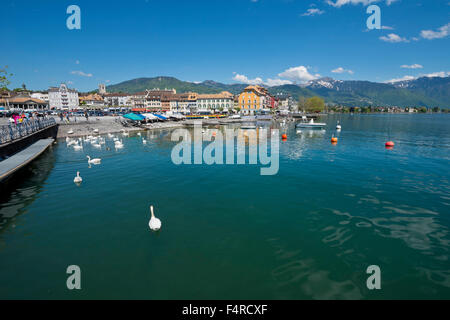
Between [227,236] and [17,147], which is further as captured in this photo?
[17,147]

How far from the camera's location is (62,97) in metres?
165

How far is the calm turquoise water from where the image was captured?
7445mm

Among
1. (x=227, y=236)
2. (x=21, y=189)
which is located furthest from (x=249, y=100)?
(x=227, y=236)

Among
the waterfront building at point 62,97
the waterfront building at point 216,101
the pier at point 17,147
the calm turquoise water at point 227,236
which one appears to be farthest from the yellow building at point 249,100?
the calm turquoise water at point 227,236

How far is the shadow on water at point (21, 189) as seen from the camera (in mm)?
12633

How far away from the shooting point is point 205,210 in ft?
42.5

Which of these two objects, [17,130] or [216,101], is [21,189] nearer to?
[17,130]

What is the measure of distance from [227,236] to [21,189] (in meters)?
17.0

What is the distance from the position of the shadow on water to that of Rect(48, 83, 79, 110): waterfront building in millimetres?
179710

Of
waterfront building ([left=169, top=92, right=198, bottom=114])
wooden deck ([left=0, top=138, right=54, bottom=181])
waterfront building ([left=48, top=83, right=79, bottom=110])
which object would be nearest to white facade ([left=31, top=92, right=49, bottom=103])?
waterfront building ([left=48, top=83, right=79, bottom=110])

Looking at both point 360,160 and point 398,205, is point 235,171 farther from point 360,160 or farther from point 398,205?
point 360,160

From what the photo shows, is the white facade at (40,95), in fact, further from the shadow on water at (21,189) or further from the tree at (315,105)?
the tree at (315,105)

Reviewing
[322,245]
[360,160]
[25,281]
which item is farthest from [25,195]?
[360,160]
